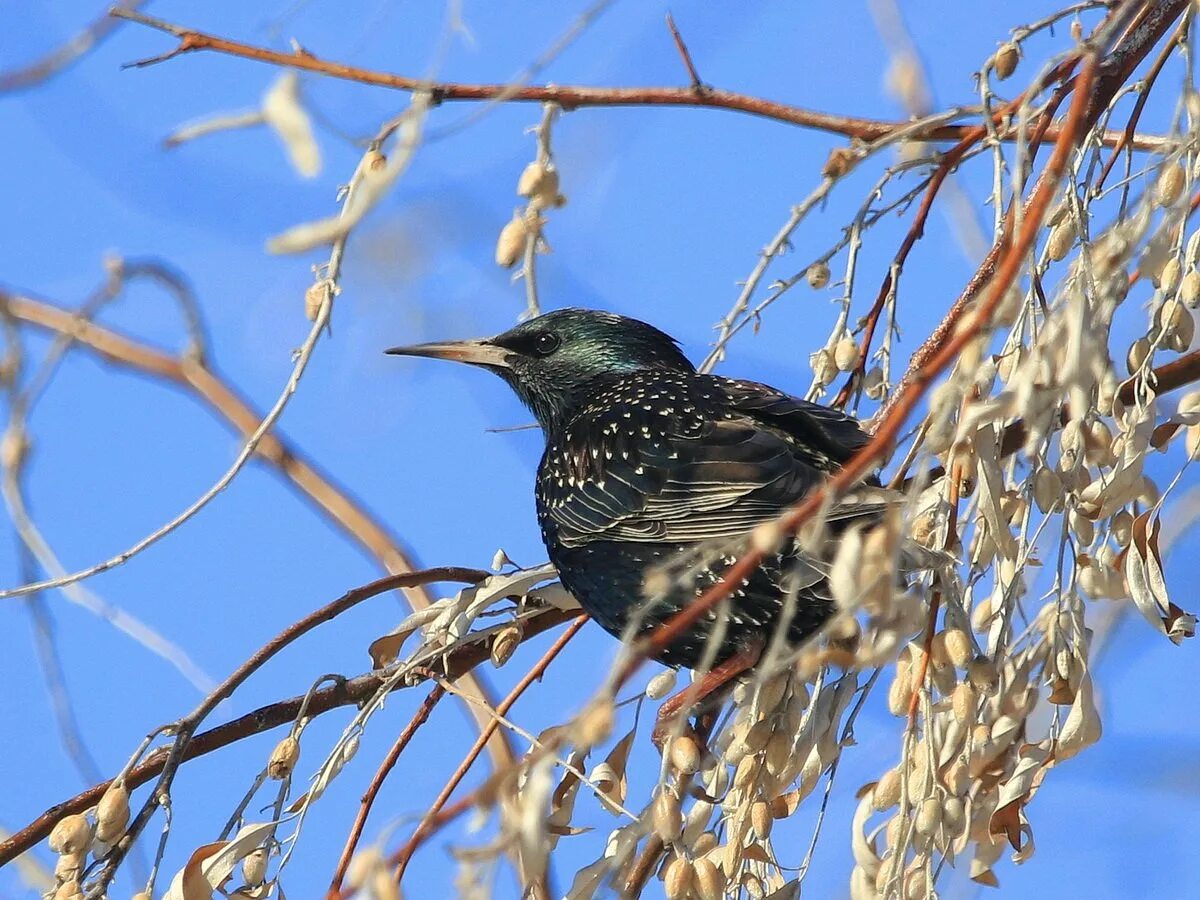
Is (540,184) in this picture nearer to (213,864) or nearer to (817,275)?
(817,275)

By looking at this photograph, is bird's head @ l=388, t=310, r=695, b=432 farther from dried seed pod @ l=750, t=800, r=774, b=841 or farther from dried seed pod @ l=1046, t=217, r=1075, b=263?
dried seed pod @ l=750, t=800, r=774, b=841

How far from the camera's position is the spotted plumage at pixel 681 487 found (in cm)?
339

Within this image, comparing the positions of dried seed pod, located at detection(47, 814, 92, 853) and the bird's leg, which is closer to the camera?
dried seed pod, located at detection(47, 814, 92, 853)

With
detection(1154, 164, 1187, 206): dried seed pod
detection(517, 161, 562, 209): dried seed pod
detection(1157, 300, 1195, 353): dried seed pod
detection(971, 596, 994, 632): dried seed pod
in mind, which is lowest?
detection(971, 596, 994, 632): dried seed pod

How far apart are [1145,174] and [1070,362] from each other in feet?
3.27

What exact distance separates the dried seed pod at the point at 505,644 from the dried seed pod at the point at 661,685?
37 cm

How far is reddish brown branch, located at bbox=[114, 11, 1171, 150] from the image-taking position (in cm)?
249

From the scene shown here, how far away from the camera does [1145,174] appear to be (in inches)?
97.0

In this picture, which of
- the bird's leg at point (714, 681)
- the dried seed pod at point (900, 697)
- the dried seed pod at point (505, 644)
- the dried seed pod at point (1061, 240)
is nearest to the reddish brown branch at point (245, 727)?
the dried seed pod at point (505, 644)

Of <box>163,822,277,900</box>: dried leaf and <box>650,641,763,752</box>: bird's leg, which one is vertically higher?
<box>650,641,763,752</box>: bird's leg

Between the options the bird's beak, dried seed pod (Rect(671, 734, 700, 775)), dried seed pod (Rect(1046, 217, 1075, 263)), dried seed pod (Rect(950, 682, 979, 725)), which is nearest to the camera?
dried seed pod (Rect(950, 682, 979, 725))

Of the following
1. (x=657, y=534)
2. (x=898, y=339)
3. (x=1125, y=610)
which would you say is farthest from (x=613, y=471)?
(x=1125, y=610)

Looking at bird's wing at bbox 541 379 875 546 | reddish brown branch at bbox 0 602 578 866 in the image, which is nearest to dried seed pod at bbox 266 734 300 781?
reddish brown branch at bbox 0 602 578 866

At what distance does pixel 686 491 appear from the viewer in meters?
3.62
